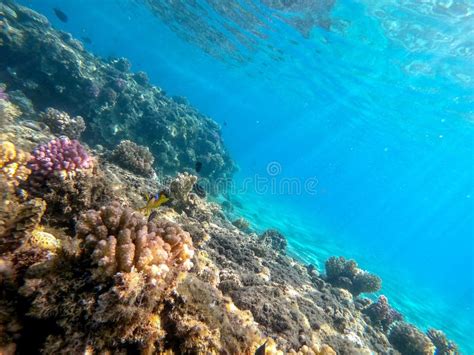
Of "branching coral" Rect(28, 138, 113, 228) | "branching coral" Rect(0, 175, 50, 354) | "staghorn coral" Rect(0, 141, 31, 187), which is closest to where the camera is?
"branching coral" Rect(0, 175, 50, 354)

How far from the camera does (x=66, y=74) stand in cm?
1345

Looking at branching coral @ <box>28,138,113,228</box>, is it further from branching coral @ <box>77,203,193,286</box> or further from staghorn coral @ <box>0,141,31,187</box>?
branching coral @ <box>77,203,193,286</box>

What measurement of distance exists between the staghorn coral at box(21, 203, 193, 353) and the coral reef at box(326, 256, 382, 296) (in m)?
10.5

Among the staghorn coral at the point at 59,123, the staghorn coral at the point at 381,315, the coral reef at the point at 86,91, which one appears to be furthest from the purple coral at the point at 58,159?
the staghorn coral at the point at 381,315

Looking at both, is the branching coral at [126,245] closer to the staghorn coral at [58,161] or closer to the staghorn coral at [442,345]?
the staghorn coral at [58,161]

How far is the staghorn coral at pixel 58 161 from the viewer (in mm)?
4199

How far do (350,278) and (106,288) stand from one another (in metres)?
11.7

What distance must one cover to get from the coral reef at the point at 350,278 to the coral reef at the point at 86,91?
9916 mm

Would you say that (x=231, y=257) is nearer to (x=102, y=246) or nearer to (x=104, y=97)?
(x=102, y=246)

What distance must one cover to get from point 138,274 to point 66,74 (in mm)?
14249

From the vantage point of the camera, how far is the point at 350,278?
39.5 ft

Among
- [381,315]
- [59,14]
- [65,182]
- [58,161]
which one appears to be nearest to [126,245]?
[65,182]

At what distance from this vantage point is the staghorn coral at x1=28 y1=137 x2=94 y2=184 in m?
4.20

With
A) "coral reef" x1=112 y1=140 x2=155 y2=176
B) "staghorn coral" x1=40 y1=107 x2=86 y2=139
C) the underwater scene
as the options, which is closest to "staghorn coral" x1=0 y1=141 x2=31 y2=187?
the underwater scene
